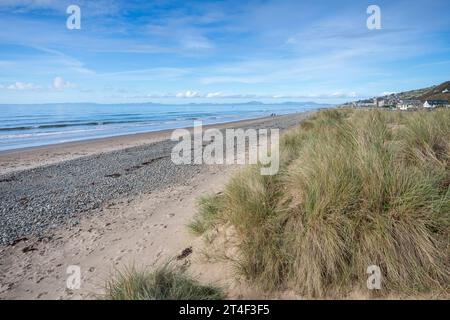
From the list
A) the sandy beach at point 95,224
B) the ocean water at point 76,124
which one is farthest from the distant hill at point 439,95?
the sandy beach at point 95,224

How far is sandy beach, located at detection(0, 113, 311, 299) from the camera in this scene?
13.1ft

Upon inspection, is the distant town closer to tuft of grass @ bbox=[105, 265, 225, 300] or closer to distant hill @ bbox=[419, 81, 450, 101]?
distant hill @ bbox=[419, 81, 450, 101]

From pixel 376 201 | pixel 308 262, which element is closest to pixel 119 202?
pixel 308 262

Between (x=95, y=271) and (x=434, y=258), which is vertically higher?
(x=434, y=258)

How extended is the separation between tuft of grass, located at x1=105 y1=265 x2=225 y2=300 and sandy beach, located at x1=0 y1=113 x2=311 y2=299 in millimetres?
360

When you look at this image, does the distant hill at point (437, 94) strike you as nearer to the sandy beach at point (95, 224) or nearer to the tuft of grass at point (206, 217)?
the sandy beach at point (95, 224)

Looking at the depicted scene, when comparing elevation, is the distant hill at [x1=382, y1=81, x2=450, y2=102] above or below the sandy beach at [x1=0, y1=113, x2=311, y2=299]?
above

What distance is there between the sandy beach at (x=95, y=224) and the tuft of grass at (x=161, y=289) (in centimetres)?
36

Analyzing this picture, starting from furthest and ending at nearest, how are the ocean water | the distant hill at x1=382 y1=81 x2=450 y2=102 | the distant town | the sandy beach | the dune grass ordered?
the distant hill at x1=382 y1=81 x2=450 y2=102 < the ocean water < the distant town < the sandy beach < the dune grass

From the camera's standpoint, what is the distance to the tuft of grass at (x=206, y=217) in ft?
15.3

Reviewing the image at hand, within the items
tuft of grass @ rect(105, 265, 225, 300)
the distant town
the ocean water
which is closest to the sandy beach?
tuft of grass @ rect(105, 265, 225, 300)
